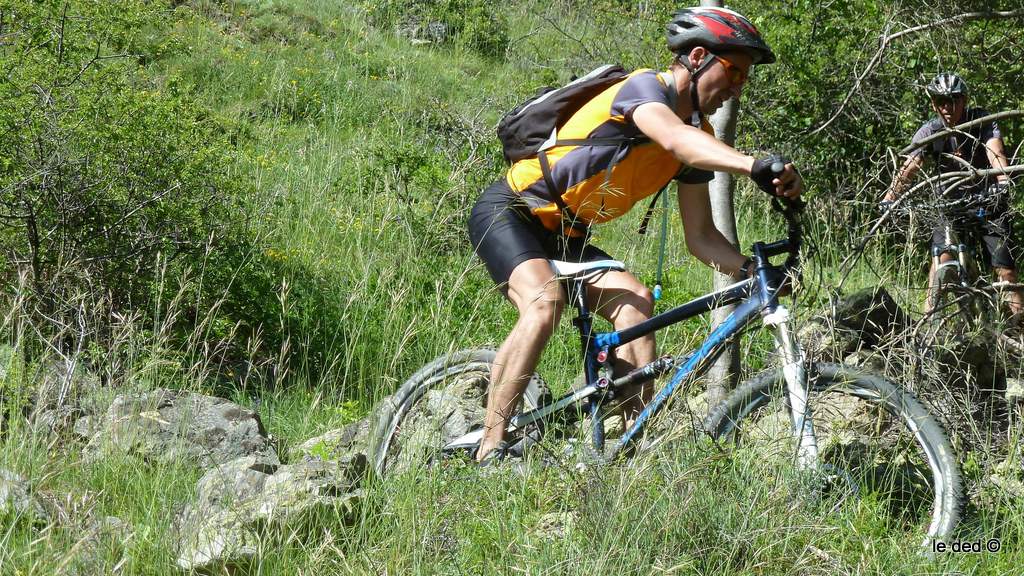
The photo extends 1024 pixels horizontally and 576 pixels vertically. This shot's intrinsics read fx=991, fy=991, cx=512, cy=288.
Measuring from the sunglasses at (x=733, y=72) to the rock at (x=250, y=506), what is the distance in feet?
6.66

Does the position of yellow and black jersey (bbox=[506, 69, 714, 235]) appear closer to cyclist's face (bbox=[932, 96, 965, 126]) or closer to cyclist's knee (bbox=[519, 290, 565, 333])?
cyclist's knee (bbox=[519, 290, 565, 333])

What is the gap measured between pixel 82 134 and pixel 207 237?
0.84 meters

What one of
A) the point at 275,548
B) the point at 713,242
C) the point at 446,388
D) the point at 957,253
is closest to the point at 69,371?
the point at 275,548

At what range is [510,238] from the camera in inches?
158

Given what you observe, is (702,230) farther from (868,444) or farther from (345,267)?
(345,267)

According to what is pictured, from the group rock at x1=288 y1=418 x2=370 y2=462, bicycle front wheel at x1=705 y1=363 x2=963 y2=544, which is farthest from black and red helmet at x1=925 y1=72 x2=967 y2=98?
rock at x1=288 y1=418 x2=370 y2=462

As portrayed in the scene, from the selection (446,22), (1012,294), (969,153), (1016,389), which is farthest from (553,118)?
(446,22)

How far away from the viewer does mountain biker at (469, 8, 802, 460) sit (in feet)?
12.4

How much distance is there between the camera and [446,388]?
14.6ft

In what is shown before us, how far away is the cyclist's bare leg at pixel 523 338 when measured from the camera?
3.90 meters

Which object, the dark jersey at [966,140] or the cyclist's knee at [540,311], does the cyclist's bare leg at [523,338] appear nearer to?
the cyclist's knee at [540,311]

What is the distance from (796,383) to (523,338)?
106cm

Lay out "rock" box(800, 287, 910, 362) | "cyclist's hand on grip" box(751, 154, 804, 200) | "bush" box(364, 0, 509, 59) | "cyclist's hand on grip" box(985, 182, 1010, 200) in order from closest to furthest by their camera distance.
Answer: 1. "cyclist's hand on grip" box(751, 154, 804, 200)
2. "cyclist's hand on grip" box(985, 182, 1010, 200)
3. "rock" box(800, 287, 910, 362)
4. "bush" box(364, 0, 509, 59)

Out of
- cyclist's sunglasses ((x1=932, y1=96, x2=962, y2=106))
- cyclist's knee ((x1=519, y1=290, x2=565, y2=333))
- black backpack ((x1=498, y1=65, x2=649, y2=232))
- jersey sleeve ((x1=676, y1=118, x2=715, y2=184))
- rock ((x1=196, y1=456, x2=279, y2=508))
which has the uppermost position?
black backpack ((x1=498, y1=65, x2=649, y2=232))
